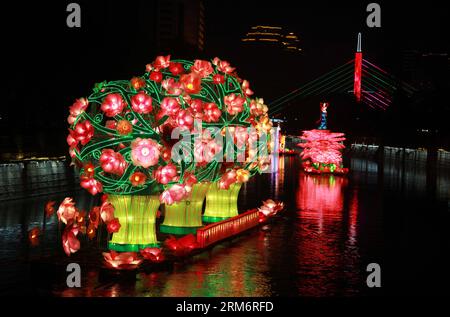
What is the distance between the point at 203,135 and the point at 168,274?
294 centimetres

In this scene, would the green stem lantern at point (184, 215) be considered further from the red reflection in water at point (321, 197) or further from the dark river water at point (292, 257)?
the red reflection in water at point (321, 197)

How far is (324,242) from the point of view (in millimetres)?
14891

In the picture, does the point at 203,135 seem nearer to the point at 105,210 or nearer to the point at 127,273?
the point at 105,210

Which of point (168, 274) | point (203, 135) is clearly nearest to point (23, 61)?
point (203, 135)

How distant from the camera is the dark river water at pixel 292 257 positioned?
10.4 m

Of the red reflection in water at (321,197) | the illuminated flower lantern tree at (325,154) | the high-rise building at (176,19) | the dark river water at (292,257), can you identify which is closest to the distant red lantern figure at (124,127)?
the dark river water at (292,257)

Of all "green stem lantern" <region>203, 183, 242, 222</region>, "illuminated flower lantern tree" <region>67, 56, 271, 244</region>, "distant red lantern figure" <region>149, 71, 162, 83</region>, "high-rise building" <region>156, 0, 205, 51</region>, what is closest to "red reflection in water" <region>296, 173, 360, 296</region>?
"green stem lantern" <region>203, 183, 242, 222</region>

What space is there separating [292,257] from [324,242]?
197 cm

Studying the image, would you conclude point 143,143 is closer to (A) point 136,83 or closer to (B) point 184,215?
(A) point 136,83

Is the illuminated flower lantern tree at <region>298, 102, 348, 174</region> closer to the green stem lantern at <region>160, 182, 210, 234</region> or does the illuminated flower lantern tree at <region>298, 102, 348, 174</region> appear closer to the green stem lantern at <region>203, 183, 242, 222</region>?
the green stem lantern at <region>203, 183, 242, 222</region>

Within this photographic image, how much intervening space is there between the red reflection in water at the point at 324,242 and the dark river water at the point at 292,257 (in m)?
0.02

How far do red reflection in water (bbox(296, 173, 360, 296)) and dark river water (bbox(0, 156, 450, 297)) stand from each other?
0.06 feet

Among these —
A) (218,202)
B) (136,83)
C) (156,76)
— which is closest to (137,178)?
(136,83)
